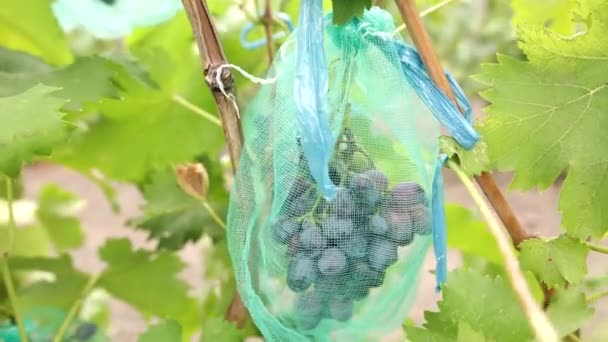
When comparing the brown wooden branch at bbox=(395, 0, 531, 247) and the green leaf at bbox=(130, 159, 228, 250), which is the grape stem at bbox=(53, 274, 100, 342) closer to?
the green leaf at bbox=(130, 159, 228, 250)

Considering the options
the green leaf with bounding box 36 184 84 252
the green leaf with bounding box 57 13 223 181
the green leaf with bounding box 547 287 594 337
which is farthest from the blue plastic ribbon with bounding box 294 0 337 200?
the green leaf with bounding box 36 184 84 252

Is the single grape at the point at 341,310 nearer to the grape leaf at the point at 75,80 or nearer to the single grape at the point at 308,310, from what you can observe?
the single grape at the point at 308,310

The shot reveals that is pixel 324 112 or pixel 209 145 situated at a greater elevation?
pixel 209 145

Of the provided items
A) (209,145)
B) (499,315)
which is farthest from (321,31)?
(209,145)

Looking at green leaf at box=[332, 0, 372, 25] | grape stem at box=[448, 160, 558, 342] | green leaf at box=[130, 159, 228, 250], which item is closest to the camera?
grape stem at box=[448, 160, 558, 342]

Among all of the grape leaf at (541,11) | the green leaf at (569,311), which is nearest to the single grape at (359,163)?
the green leaf at (569,311)

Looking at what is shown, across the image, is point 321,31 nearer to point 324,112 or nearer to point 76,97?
point 324,112
